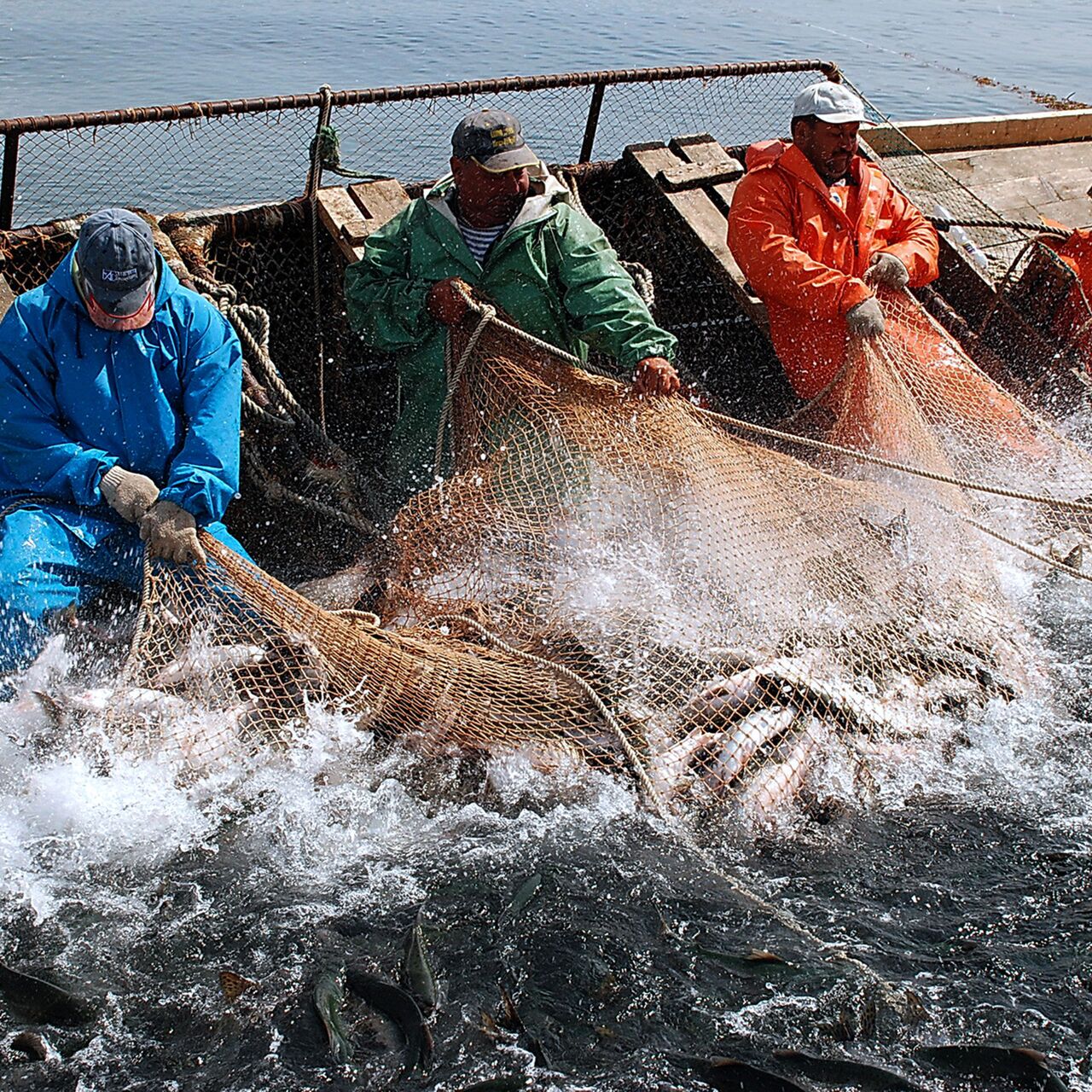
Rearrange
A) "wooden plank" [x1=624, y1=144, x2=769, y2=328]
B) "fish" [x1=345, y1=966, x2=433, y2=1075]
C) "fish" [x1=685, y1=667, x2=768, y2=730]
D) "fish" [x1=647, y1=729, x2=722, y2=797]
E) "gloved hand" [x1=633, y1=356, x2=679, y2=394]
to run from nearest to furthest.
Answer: "fish" [x1=345, y1=966, x2=433, y2=1075] < "fish" [x1=647, y1=729, x2=722, y2=797] < "fish" [x1=685, y1=667, x2=768, y2=730] < "gloved hand" [x1=633, y1=356, x2=679, y2=394] < "wooden plank" [x1=624, y1=144, x2=769, y2=328]

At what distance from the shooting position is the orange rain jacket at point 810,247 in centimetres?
635

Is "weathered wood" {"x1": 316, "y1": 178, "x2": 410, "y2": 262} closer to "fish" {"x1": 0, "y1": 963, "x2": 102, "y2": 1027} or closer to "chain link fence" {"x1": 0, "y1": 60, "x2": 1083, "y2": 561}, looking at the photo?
"chain link fence" {"x1": 0, "y1": 60, "x2": 1083, "y2": 561}

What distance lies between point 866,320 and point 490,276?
202 centimetres

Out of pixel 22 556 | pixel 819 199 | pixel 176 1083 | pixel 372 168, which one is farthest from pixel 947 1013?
pixel 372 168

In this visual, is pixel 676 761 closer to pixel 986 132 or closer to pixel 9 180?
pixel 9 180

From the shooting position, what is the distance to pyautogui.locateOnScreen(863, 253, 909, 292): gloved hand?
6516 mm

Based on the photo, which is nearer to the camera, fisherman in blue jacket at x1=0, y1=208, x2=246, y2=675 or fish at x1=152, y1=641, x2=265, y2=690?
fish at x1=152, y1=641, x2=265, y2=690

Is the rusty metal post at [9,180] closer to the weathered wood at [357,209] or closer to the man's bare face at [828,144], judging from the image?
the weathered wood at [357,209]

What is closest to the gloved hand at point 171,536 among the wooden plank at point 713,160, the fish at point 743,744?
the fish at point 743,744

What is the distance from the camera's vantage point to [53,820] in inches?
→ 170

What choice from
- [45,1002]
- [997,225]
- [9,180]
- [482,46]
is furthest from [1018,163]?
[482,46]

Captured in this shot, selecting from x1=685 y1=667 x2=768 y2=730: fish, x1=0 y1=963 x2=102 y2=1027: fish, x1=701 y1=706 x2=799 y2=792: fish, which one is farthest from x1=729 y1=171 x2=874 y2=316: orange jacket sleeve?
x1=0 y1=963 x2=102 y2=1027: fish

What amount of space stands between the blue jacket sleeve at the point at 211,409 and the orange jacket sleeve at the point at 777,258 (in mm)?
2976

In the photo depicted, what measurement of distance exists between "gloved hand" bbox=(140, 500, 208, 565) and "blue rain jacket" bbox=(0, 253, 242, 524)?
10cm
